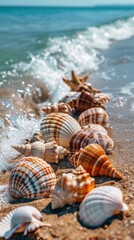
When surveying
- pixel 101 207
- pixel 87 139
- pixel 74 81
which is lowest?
pixel 101 207

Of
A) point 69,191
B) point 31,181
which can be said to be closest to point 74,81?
point 31,181

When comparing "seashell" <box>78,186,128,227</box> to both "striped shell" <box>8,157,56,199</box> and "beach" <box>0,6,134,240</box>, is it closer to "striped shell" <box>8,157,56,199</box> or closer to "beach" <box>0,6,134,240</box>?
"beach" <box>0,6,134,240</box>

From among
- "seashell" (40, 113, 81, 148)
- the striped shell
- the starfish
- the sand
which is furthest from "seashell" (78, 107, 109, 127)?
the starfish

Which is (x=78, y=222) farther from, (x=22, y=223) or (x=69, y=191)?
(x=22, y=223)

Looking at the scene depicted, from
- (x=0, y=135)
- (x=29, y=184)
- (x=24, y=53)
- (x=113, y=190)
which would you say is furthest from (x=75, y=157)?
(x=24, y=53)

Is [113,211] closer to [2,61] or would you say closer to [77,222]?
[77,222]

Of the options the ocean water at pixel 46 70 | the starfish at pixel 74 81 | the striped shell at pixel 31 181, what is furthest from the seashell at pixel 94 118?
the starfish at pixel 74 81
